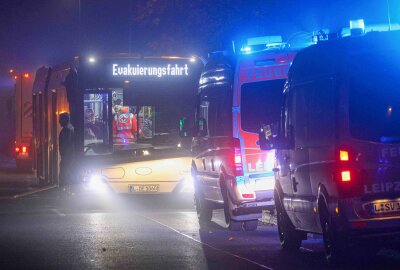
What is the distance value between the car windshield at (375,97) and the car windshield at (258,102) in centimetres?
427

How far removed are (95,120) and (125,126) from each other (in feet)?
2.27

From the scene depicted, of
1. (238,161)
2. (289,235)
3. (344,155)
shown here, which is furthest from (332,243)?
(238,161)

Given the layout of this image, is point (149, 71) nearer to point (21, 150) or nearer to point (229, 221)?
point (229, 221)

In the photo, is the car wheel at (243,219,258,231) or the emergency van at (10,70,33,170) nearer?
the car wheel at (243,219,258,231)

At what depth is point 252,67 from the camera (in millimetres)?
15078

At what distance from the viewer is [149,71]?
21250 mm

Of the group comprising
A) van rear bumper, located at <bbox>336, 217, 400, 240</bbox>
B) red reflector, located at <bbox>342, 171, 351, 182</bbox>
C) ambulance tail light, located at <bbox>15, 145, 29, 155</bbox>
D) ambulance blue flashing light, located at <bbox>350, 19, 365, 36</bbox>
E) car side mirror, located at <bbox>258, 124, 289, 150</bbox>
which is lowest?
van rear bumper, located at <bbox>336, 217, 400, 240</bbox>

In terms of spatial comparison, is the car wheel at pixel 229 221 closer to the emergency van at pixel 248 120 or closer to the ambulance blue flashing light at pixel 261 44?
the emergency van at pixel 248 120

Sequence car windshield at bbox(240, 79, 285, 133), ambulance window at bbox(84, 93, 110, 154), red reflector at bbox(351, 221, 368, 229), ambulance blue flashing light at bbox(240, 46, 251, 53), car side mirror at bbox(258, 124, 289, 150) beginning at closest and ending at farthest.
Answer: red reflector at bbox(351, 221, 368, 229)
car side mirror at bbox(258, 124, 289, 150)
car windshield at bbox(240, 79, 285, 133)
ambulance blue flashing light at bbox(240, 46, 251, 53)
ambulance window at bbox(84, 93, 110, 154)

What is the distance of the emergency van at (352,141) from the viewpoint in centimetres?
1047

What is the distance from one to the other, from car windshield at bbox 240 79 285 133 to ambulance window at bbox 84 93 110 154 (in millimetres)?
6097

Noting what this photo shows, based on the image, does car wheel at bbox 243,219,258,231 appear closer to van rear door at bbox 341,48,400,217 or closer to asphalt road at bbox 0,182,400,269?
asphalt road at bbox 0,182,400,269

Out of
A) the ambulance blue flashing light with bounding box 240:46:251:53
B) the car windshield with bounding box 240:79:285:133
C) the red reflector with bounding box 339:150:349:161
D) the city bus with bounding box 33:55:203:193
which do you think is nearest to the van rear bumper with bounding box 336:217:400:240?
the red reflector with bounding box 339:150:349:161

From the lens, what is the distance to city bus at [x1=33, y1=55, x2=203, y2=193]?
20.4 m
